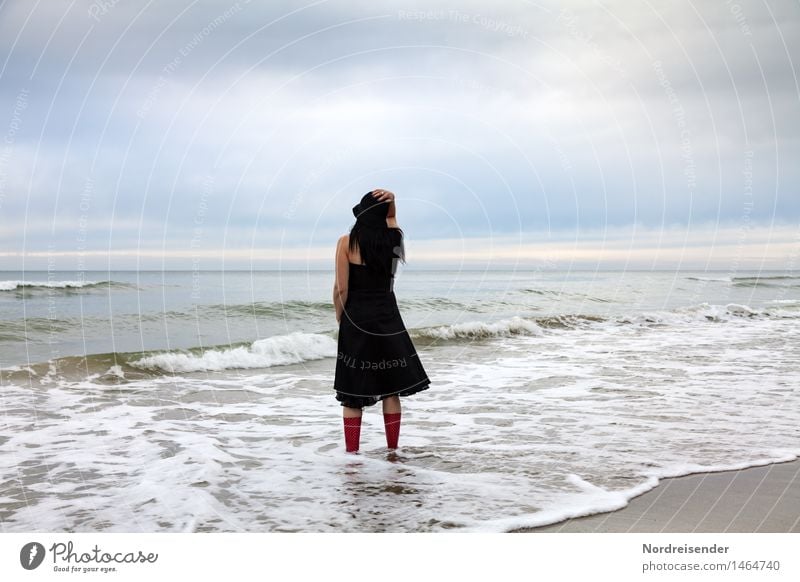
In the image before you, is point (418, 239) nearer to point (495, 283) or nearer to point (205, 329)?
point (205, 329)

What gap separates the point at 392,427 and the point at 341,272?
1.61 meters

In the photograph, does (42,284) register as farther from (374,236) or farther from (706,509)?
(706,509)

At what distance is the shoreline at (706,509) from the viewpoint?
14.9 feet

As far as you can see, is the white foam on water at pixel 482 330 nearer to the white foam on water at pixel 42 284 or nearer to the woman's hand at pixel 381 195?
the woman's hand at pixel 381 195

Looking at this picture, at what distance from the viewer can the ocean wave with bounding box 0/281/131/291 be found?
2353 centimetres

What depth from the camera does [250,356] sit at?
13430 mm

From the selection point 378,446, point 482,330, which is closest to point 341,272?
point 378,446

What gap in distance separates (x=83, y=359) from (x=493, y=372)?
7596mm

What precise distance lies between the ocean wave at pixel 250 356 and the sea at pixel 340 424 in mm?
43

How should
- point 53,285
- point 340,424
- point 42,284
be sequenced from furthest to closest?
point 53,285 → point 42,284 → point 340,424

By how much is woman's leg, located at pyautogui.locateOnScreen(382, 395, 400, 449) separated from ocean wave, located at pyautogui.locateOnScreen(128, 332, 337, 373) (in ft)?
23.3

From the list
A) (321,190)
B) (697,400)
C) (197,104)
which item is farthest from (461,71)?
(697,400)

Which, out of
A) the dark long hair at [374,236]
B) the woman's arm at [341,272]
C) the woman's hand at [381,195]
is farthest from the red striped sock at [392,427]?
the woman's hand at [381,195]

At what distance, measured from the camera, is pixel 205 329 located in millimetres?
17734
